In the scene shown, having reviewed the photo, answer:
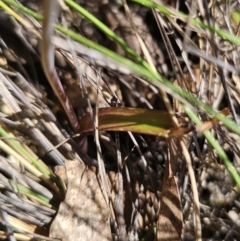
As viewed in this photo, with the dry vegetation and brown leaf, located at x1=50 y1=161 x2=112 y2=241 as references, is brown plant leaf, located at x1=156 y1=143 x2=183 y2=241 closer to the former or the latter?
the dry vegetation

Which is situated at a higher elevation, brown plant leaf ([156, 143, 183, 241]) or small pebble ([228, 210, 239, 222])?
small pebble ([228, 210, 239, 222])

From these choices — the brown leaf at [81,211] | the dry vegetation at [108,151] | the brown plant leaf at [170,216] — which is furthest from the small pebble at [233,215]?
the brown leaf at [81,211]

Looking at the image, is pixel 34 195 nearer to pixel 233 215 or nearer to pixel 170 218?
pixel 170 218

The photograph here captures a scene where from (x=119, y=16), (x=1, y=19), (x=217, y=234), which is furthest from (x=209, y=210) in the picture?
(x=1, y=19)

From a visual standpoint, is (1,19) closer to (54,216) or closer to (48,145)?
(48,145)

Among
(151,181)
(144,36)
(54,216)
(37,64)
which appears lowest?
(54,216)

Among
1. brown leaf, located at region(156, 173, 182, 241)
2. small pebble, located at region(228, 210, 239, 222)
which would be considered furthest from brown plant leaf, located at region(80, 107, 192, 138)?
small pebble, located at region(228, 210, 239, 222)

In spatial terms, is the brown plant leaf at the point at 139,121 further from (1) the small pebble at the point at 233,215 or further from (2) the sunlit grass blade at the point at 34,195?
(1) the small pebble at the point at 233,215

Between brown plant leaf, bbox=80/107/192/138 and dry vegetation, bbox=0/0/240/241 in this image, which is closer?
brown plant leaf, bbox=80/107/192/138
